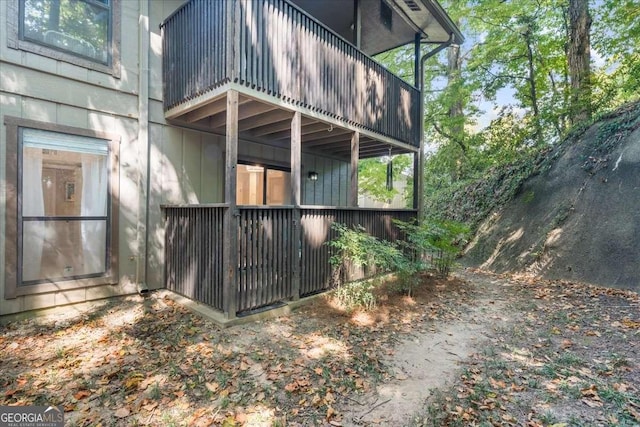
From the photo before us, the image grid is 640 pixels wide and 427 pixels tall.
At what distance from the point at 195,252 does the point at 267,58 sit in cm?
287

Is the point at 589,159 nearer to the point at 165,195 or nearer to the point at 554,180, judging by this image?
the point at 554,180

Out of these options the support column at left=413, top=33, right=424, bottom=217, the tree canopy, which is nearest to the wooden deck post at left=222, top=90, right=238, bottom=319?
the support column at left=413, top=33, right=424, bottom=217

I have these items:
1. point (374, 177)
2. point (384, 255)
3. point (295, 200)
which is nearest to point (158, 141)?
point (295, 200)

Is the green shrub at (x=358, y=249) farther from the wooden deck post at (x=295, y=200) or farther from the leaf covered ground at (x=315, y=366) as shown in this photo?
the leaf covered ground at (x=315, y=366)

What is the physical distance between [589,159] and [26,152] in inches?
411

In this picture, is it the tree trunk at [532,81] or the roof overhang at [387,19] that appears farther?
the tree trunk at [532,81]

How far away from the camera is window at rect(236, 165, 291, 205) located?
6.28m

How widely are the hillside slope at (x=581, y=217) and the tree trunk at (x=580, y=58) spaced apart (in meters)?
1.20

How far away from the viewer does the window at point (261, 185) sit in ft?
20.6

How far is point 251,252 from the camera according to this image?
160 inches

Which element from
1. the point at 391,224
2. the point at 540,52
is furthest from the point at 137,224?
the point at 540,52

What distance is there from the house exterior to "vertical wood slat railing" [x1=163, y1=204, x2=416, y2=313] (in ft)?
0.08

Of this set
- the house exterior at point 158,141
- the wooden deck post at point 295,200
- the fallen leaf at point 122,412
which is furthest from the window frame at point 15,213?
the wooden deck post at point 295,200

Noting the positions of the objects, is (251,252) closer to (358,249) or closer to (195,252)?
(195,252)
